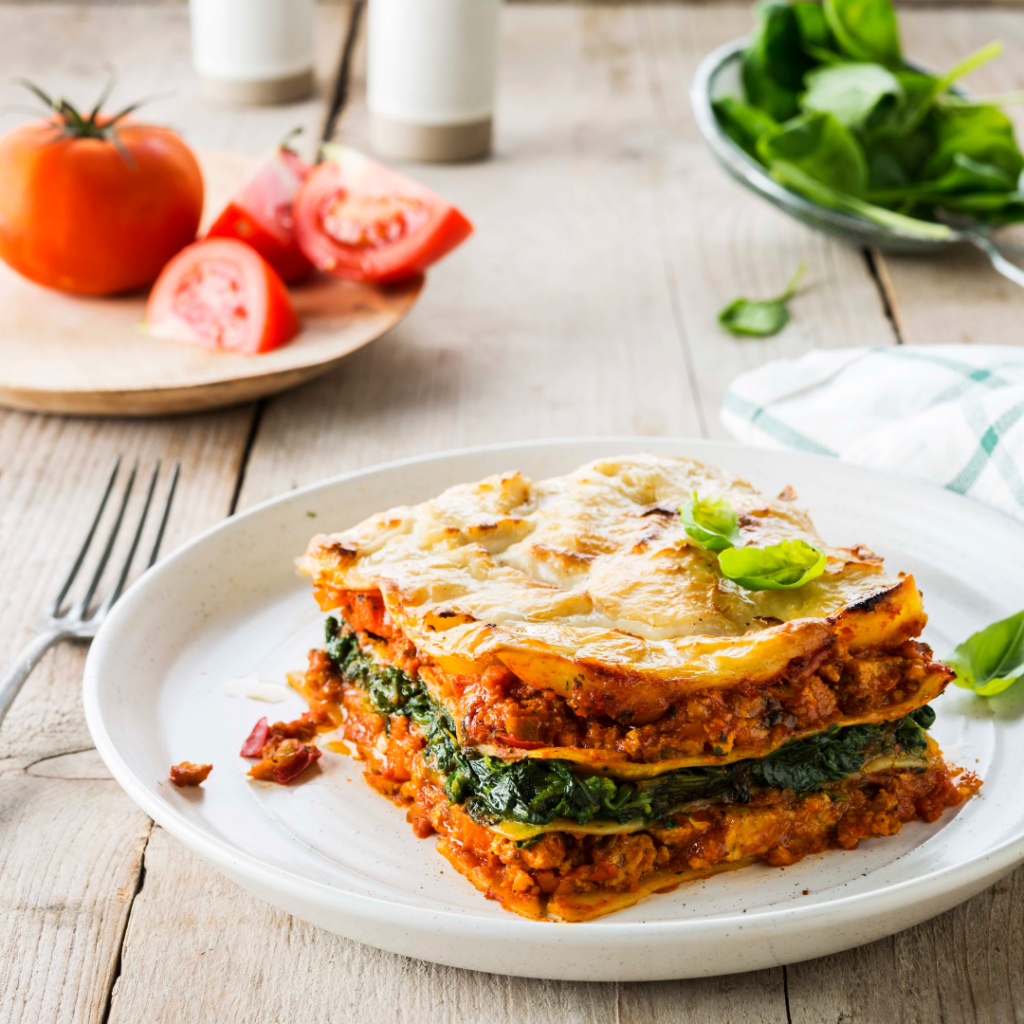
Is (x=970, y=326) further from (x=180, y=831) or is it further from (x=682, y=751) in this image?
(x=180, y=831)

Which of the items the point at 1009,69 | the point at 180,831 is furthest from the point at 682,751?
the point at 1009,69

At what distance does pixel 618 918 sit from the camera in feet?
7.35

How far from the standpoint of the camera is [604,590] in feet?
7.99

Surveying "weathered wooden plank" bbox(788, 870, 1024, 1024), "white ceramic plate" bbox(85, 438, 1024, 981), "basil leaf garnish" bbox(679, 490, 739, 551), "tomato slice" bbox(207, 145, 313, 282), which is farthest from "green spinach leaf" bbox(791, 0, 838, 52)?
"weathered wooden plank" bbox(788, 870, 1024, 1024)

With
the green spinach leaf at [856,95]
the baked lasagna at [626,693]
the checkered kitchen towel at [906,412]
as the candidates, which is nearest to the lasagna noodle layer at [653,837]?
the baked lasagna at [626,693]

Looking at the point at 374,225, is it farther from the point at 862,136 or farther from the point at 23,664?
the point at 23,664

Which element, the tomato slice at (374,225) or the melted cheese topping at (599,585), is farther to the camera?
the tomato slice at (374,225)

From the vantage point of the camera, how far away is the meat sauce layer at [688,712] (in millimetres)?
2252

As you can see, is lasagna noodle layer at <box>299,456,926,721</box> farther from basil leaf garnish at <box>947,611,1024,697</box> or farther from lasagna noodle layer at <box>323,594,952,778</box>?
basil leaf garnish at <box>947,611,1024,697</box>

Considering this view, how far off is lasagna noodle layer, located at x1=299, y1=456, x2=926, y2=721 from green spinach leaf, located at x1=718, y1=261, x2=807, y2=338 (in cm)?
216

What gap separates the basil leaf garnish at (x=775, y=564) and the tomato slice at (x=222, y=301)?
2.43 m

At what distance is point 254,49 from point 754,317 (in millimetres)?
3392

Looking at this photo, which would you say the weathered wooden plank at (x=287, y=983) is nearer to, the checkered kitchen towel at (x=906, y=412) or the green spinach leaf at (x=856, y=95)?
the checkered kitchen towel at (x=906, y=412)

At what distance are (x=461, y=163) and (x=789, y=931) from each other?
17.1ft
